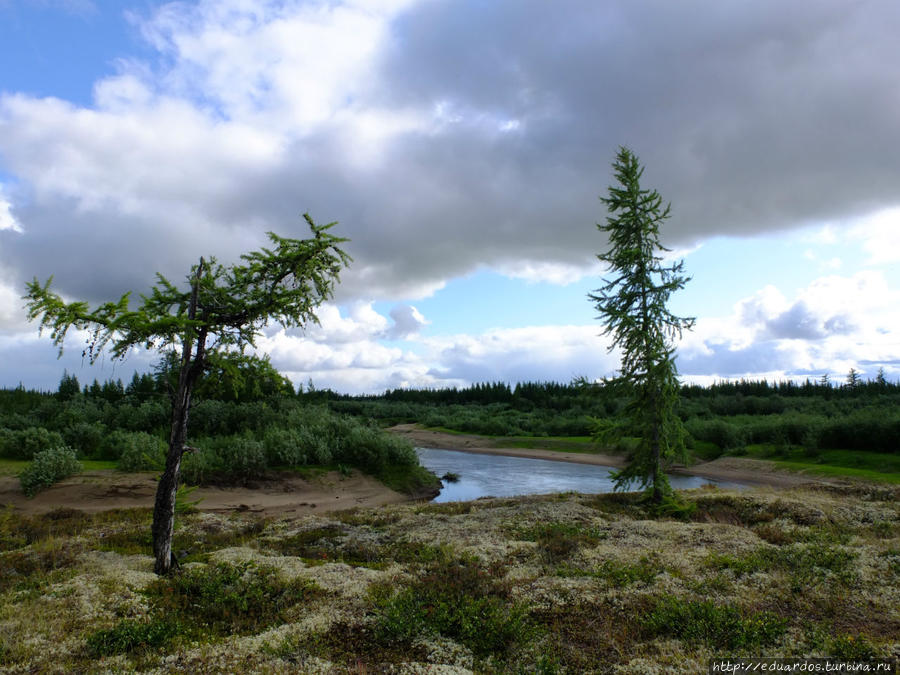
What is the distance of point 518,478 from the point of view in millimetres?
46469

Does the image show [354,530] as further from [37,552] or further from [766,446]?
[766,446]

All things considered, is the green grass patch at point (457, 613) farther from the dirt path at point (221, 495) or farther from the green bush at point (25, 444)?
the green bush at point (25, 444)

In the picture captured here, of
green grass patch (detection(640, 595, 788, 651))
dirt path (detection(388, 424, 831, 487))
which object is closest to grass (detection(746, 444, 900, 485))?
dirt path (detection(388, 424, 831, 487))

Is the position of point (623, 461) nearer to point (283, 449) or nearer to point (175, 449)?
point (283, 449)

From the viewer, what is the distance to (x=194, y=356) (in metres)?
12.9

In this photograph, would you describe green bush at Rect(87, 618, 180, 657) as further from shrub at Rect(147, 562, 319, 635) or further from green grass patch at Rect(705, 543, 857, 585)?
green grass patch at Rect(705, 543, 857, 585)

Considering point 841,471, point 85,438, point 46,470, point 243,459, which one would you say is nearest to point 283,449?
point 243,459

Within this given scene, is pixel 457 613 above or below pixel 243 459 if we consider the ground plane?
above

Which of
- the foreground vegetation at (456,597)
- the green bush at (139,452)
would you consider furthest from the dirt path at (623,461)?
the foreground vegetation at (456,597)

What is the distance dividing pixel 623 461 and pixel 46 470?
4954 cm

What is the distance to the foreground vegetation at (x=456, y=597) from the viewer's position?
8.03 meters

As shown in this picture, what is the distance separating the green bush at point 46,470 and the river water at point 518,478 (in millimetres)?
20740

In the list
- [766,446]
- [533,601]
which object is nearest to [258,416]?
[533,601]

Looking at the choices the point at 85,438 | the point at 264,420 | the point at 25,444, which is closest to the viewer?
the point at 25,444
